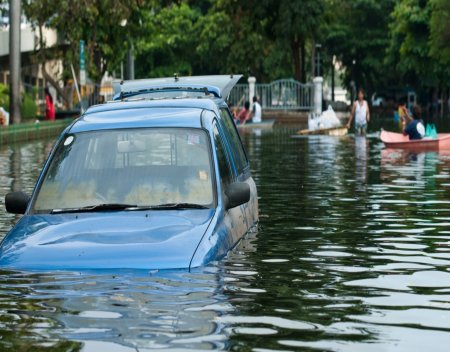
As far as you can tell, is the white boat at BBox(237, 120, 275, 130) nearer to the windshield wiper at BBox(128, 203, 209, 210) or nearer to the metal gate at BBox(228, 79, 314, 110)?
the metal gate at BBox(228, 79, 314, 110)

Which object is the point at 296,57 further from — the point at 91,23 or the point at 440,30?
the point at 91,23

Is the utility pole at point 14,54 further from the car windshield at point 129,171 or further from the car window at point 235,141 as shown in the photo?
the car windshield at point 129,171

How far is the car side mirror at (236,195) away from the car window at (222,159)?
0.91 feet

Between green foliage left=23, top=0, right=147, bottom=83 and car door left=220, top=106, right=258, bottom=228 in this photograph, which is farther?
green foliage left=23, top=0, right=147, bottom=83

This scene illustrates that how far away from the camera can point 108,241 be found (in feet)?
31.5

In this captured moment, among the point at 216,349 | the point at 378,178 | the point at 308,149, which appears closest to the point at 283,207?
the point at 378,178

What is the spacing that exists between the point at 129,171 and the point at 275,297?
1.79m

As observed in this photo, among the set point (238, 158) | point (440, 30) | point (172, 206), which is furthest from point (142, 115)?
point (440, 30)

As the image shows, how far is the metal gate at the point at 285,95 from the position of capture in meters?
74.6

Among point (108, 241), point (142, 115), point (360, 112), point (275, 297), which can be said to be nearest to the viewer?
point (108, 241)

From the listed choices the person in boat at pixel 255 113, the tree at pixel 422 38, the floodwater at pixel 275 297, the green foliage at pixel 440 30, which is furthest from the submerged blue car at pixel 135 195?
the tree at pixel 422 38

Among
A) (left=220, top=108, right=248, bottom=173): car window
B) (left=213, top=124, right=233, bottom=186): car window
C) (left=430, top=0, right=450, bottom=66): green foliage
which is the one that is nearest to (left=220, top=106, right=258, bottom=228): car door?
(left=220, top=108, right=248, bottom=173): car window

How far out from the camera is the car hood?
9.41 m

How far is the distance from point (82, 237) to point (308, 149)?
27.4m
